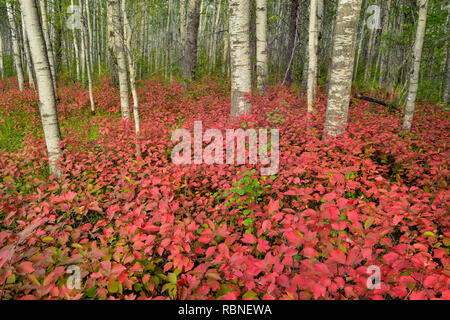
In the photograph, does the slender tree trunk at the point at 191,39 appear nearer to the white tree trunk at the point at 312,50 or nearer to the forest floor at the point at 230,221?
the forest floor at the point at 230,221

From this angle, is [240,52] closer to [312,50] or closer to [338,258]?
[312,50]

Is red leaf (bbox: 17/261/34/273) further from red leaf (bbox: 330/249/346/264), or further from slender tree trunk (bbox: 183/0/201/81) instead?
slender tree trunk (bbox: 183/0/201/81)

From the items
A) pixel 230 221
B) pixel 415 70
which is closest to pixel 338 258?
pixel 230 221

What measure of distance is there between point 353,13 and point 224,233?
14.8 feet

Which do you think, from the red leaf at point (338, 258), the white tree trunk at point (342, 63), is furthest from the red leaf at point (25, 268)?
the white tree trunk at point (342, 63)

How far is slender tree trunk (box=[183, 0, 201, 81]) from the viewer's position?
30.8ft

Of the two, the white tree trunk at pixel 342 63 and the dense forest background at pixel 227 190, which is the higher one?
the white tree trunk at pixel 342 63

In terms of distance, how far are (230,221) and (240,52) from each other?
3548 mm

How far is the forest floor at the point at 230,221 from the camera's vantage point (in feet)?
4.72

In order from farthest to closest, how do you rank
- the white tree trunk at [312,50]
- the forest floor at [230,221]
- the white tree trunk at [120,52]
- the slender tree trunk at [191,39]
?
1. the slender tree trunk at [191,39]
2. the white tree trunk at [312,50]
3. the white tree trunk at [120,52]
4. the forest floor at [230,221]

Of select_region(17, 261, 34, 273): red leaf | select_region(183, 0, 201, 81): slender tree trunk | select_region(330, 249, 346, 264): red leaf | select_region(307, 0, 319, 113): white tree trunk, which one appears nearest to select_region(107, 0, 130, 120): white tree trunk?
select_region(183, 0, 201, 81): slender tree trunk

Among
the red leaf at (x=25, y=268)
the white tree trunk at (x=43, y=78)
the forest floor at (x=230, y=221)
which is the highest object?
the white tree trunk at (x=43, y=78)

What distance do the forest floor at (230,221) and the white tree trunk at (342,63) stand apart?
47 cm

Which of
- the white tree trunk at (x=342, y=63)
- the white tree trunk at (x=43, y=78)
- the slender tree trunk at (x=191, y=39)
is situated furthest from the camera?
the slender tree trunk at (x=191, y=39)
